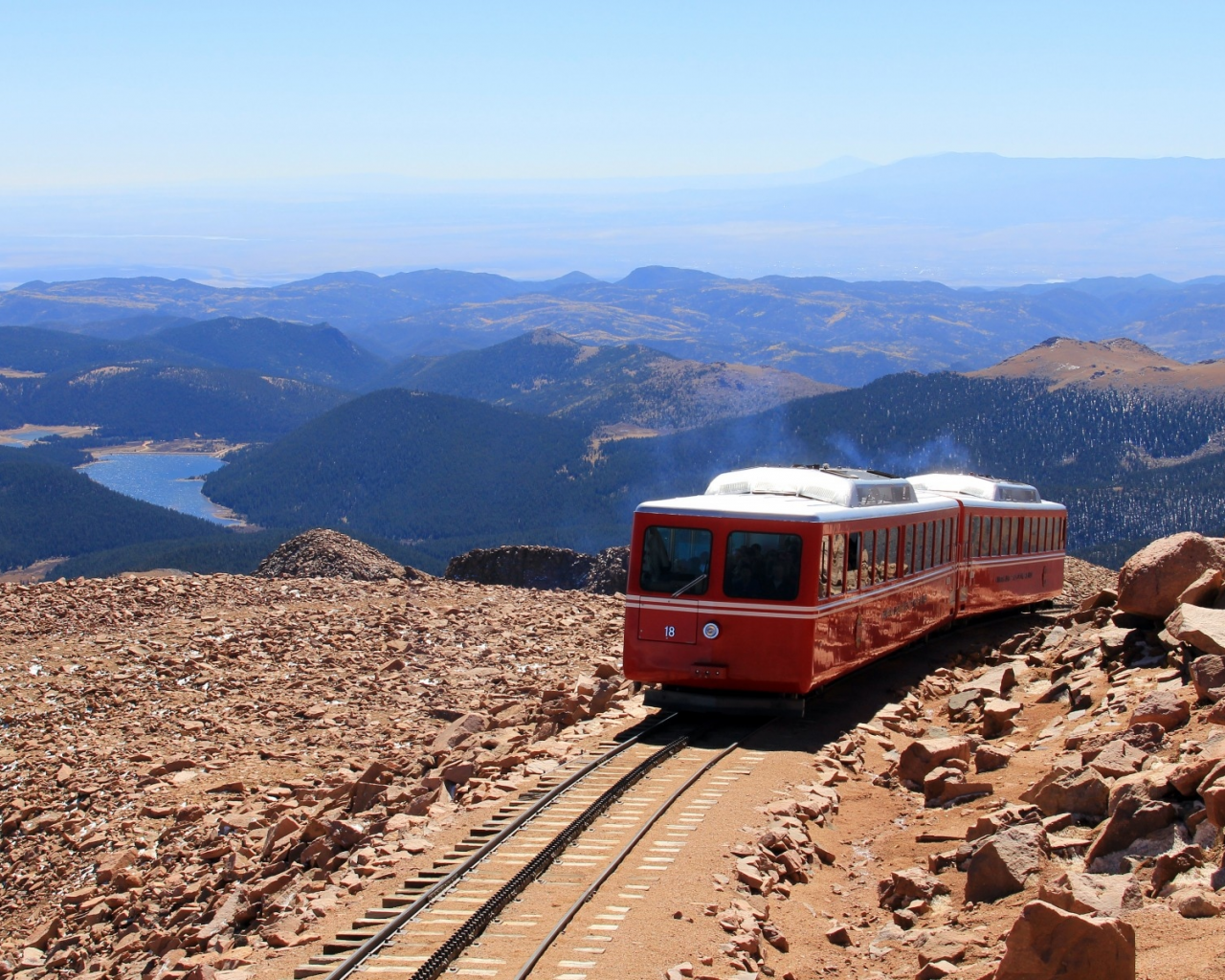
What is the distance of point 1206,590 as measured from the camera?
13.9 m

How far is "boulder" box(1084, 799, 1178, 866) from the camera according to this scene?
877cm

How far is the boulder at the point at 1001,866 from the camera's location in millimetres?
8969

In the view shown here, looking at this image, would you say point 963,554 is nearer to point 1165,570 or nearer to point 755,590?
point 1165,570

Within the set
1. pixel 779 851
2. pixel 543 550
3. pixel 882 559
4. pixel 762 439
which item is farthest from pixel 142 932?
pixel 762 439

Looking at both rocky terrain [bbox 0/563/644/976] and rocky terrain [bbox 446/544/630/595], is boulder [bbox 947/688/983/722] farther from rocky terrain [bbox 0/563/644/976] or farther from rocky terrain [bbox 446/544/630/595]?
rocky terrain [bbox 446/544/630/595]

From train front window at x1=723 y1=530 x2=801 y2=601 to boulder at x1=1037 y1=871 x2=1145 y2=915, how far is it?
685 cm

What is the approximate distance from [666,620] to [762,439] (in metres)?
182

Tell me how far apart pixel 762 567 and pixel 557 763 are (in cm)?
335

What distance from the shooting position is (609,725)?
1616 centimetres

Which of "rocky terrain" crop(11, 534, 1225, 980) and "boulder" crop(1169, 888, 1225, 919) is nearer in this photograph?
"boulder" crop(1169, 888, 1225, 919)

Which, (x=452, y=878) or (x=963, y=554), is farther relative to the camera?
(x=963, y=554)

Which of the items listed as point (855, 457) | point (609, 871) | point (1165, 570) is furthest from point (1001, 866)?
point (855, 457)

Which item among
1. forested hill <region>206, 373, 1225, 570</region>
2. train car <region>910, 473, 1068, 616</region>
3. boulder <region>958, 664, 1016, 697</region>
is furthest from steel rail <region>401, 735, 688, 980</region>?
forested hill <region>206, 373, 1225, 570</region>

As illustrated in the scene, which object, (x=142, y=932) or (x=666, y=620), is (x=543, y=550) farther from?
(x=142, y=932)
